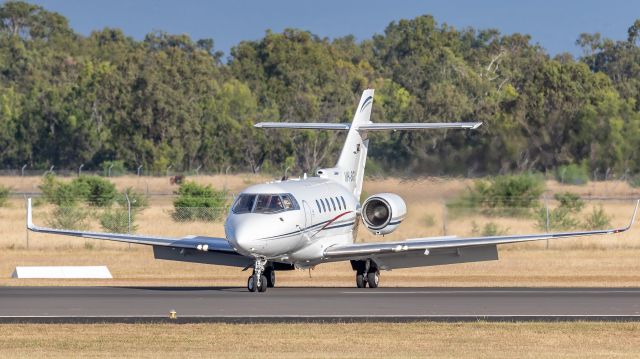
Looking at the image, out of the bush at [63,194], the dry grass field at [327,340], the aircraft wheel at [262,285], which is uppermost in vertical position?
the bush at [63,194]

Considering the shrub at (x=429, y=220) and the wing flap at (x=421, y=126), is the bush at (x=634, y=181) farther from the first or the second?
the wing flap at (x=421, y=126)

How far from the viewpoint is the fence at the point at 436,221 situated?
48219 millimetres

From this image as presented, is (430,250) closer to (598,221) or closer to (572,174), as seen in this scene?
(572,174)

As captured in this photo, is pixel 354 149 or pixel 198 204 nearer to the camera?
pixel 354 149

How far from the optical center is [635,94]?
4348 inches

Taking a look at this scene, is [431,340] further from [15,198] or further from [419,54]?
[419,54]

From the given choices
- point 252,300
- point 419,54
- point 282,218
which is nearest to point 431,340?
point 252,300

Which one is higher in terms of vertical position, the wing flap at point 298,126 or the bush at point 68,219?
the wing flap at point 298,126

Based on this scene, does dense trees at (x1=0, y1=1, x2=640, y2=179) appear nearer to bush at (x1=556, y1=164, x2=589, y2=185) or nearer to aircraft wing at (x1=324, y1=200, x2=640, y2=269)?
bush at (x1=556, y1=164, x2=589, y2=185)

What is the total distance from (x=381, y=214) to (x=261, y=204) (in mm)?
5375

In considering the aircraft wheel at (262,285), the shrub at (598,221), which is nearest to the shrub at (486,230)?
the shrub at (598,221)

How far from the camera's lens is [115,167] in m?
97.9

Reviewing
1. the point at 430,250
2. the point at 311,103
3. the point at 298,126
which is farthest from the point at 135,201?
the point at 311,103

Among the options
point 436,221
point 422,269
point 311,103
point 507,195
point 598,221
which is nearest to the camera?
point 422,269
